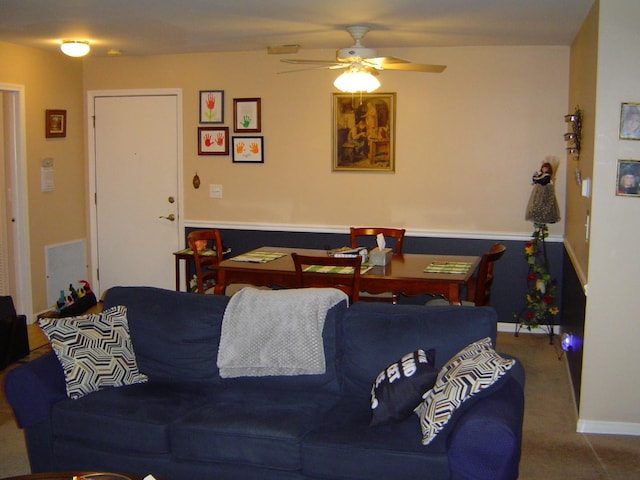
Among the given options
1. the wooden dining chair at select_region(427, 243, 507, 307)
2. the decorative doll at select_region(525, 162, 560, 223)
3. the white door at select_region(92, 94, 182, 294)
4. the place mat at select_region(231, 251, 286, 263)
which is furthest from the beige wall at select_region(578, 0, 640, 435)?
the white door at select_region(92, 94, 182, 294)

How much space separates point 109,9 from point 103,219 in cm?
295

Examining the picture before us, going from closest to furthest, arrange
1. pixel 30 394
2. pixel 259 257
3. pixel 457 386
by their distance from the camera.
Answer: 1. pixel 457 386
2. pixel 30 394
3. pixel 259 257

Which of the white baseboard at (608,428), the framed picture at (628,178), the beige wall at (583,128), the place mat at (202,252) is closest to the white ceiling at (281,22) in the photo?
the beige wall at (583,128)

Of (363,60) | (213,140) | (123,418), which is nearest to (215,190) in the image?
(213,140)

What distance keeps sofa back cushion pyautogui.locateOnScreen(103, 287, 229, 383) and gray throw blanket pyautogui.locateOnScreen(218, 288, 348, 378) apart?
0.08 m

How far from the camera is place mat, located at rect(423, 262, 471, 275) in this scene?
500 centimetres

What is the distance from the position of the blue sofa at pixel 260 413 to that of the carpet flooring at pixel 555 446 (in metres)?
0.63

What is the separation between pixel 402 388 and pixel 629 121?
198 cm

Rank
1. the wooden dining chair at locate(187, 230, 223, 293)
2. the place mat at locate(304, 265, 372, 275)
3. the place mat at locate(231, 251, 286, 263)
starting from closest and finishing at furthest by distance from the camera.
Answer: the place mat at locate(304, 265, 372, 275), the place mat at locate(231, 251, 286, 263), the wooden dining chair at locate(187, 230, 223, 293)

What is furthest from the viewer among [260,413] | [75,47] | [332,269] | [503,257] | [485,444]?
[503,257]

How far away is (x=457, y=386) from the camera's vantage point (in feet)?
9.55

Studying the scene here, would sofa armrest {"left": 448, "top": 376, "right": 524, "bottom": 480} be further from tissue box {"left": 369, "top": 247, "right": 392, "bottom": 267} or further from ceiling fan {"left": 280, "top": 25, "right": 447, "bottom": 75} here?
ceiling fan {"left": 280, "top": 25, "right": 447, "bottom": 75}

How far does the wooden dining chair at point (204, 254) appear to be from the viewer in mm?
5754

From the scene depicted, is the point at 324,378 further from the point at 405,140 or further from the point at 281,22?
the point at 405,140
